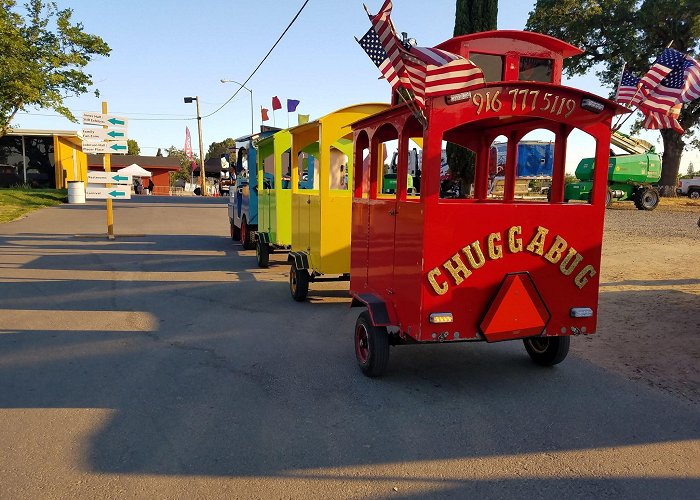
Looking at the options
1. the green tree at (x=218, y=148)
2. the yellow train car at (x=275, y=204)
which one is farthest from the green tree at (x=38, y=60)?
the green tree at (x=218, y=148)

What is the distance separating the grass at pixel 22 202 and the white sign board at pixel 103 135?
297 inches

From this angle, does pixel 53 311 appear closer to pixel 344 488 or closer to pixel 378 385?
pixel 378 385

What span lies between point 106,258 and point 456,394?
32.1ft

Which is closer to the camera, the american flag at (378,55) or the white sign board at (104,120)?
the american flag at (378,55)

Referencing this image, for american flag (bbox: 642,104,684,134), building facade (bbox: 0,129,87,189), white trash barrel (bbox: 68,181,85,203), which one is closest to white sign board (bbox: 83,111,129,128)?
american flag (bbox: 642,104,684,134)

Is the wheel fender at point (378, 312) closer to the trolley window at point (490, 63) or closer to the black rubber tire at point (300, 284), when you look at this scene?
the trolley window at point (490, 63)

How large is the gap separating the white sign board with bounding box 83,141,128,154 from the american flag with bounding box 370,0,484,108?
494 inches

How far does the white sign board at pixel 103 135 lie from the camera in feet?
46.7

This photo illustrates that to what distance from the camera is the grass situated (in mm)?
21091

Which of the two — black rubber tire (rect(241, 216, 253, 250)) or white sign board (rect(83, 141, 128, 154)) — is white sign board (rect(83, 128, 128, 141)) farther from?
black rubber tire (rect(241, 216, 253, 250))

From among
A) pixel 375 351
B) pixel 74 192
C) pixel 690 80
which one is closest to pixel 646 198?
pixel 690 80

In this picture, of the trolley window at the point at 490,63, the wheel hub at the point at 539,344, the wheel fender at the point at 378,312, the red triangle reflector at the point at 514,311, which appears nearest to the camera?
the red triangle reflector at the point at 514,311

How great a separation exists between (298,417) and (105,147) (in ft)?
42.1

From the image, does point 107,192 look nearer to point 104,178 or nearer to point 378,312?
point 104,178
